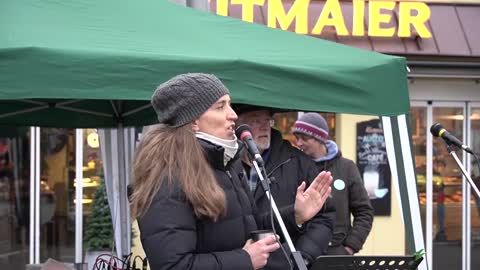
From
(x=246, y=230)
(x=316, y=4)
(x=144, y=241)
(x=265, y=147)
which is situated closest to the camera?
(x=144, y=241)

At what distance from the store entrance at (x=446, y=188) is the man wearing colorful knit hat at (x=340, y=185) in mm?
5151

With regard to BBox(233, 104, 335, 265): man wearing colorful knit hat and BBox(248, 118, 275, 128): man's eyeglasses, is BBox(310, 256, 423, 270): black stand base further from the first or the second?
BBox(248, 118, 275, 128): man's eyeglasses

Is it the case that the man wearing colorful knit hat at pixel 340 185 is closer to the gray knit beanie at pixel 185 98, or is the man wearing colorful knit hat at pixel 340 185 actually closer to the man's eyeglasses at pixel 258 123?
the man's eyeglasses at pixel 258 123

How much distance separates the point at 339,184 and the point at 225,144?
266cm

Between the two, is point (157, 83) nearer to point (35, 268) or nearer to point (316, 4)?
point (35, 268)

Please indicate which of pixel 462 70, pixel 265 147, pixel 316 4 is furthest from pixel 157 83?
pixel 462 70

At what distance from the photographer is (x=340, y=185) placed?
17.7 ft

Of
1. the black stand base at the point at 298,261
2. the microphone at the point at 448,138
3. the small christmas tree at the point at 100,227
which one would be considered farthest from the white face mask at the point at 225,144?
the small christmas tree at the point at 100,227

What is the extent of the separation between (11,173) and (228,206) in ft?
24.9

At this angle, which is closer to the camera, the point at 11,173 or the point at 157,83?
the point at 157,83

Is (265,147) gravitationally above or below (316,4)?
below

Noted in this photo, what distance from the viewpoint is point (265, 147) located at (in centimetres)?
425

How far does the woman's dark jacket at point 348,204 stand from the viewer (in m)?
5.39

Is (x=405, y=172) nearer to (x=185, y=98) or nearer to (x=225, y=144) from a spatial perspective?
(x=225, y=144)
